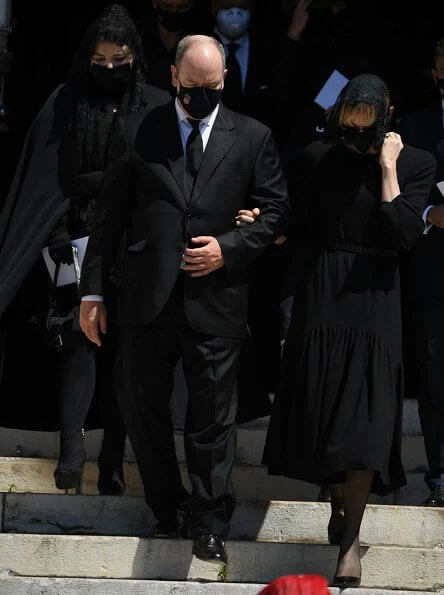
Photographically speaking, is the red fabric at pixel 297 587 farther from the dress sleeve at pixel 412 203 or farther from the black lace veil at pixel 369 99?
the black lace veil at pixel 369 99

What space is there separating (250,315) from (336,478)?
2227 millimetres

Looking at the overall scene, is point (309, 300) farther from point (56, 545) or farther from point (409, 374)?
point (409, 374)

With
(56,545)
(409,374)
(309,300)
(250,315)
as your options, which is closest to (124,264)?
(309,300)

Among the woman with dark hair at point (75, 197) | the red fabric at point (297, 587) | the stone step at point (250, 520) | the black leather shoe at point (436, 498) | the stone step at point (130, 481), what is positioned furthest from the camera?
the stone step at point (130, 481)

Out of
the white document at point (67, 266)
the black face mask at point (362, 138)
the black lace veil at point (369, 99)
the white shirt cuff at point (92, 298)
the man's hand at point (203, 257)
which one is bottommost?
the white document at point (67, 266)

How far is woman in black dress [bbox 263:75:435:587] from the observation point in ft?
20.4

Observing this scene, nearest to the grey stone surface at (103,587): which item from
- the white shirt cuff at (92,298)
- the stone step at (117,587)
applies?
the stone step at (117,587)

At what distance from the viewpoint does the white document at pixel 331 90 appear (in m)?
7.71

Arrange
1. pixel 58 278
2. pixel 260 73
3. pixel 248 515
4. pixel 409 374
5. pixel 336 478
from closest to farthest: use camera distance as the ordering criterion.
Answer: pixel 336 478 → pixel 248 515 → pixel 58 278 → pixel 260 73 → pixel 409 374

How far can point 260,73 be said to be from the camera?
8156 mm

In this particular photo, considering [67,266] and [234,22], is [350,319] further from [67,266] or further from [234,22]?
[234,22]

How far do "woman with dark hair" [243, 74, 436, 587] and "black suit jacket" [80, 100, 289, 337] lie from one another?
23 centimetres

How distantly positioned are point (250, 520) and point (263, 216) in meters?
1.28

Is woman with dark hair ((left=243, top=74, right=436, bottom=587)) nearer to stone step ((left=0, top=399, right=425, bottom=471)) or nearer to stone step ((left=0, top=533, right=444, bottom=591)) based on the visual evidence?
stone step ((left=0, top=533, right=444, bottom=591))
